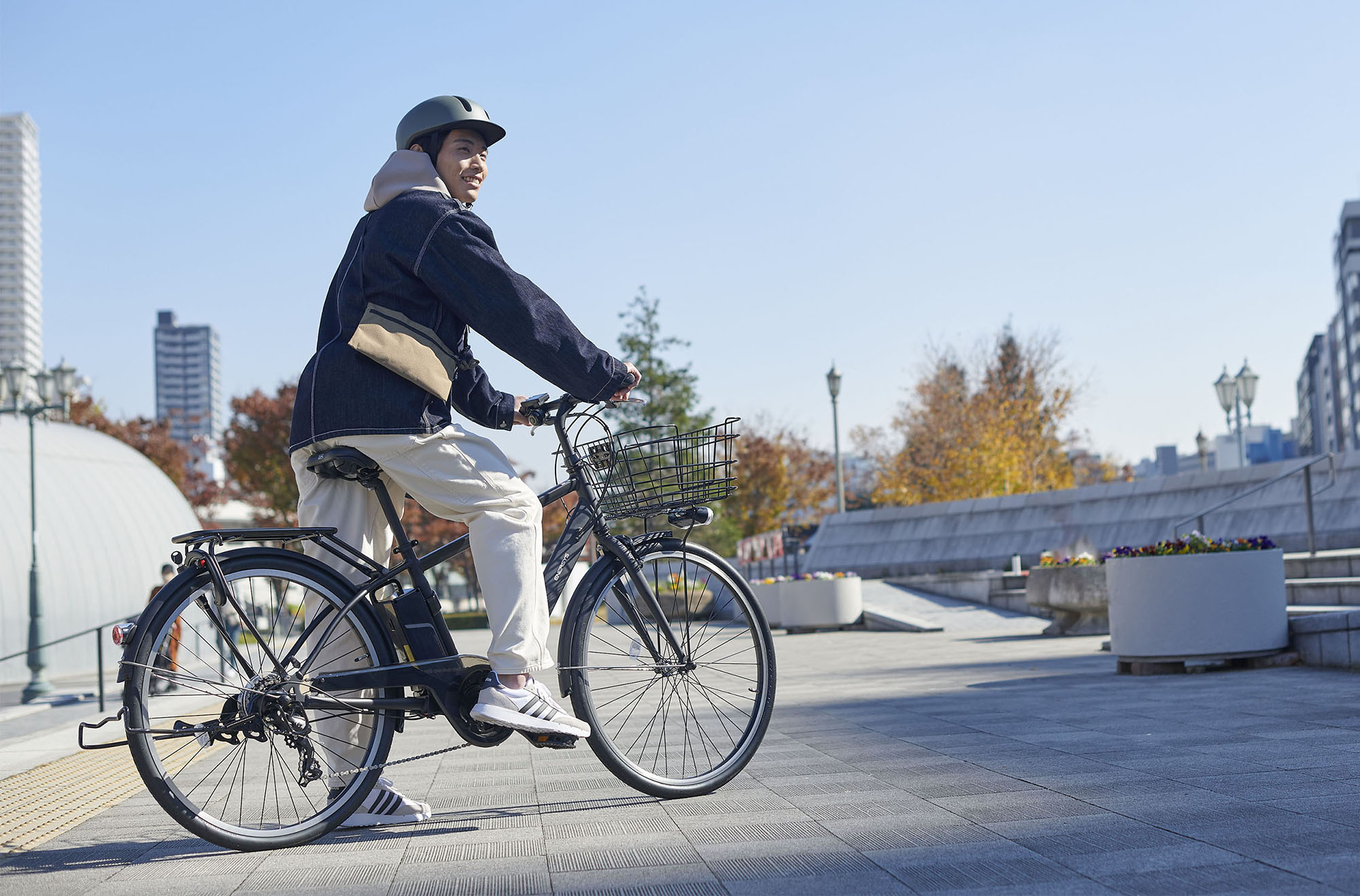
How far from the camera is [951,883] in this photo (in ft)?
8.53

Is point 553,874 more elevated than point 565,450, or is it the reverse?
point 565,450

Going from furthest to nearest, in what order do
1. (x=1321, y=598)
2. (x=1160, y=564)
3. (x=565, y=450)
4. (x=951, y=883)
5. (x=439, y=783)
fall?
(x=1321, y=598)
(x=1160, y=564)
(x=439, y=783)
(x=565, y=450)
(x=951, y=883)

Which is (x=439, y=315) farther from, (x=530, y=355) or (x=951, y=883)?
(x=951, y=883)

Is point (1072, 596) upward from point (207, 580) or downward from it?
downward

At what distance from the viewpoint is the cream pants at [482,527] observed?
11.3ft

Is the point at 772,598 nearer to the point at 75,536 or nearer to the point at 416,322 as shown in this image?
the point at 75,536

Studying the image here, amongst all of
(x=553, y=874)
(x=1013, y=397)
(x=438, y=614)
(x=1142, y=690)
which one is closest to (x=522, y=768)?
(x=438, y=614)

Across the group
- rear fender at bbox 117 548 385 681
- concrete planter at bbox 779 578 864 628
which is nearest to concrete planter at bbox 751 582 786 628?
concrete planter at bbox 779 578 864 628

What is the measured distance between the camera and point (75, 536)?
2222cm

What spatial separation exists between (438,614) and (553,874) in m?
0.98

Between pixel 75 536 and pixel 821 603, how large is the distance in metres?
13.7

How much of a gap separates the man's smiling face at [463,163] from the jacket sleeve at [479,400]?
58 cm

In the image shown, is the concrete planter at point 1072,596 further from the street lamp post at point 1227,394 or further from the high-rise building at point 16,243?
the high-rise building at point 16,243

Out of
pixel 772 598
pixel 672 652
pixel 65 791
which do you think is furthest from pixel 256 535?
pixel 772 598
